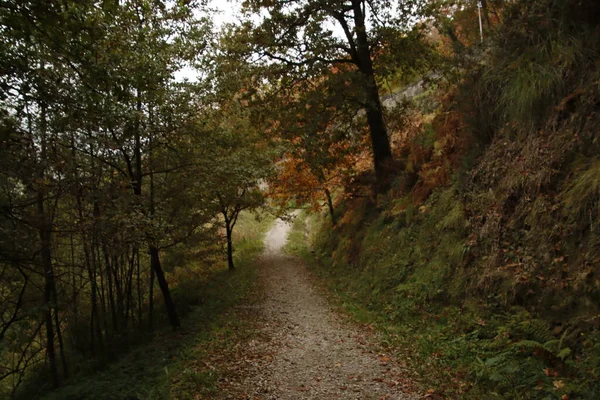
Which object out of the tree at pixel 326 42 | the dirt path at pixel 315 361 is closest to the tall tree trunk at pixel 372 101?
the tree at pixel 326 42

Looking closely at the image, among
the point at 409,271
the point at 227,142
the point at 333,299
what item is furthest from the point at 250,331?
the point at 227,142

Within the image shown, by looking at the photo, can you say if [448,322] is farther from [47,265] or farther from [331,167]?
[331,167]

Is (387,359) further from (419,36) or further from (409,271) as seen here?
(419,36)

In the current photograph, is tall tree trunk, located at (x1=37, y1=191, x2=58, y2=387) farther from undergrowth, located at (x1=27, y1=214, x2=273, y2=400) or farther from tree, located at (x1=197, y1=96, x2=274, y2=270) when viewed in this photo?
tree, located at (x1=197, y1=96, x2=274, y2=270)

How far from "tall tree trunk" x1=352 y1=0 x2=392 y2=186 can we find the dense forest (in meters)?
Result: 0.08

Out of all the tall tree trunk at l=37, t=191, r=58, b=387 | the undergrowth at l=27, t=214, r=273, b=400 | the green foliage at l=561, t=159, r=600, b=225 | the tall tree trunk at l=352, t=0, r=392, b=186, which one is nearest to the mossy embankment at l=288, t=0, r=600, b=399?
the green foliage at l=561, t=159, r=600, b=225

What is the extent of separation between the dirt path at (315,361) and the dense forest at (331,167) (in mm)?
559

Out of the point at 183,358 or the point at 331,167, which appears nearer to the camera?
the point at 183,358

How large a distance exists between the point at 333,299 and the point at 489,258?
5.80m

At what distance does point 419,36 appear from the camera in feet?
38.7

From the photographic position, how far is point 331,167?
41.1 ft

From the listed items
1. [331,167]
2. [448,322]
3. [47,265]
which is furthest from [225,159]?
[448,322]

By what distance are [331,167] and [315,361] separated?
6.91 m

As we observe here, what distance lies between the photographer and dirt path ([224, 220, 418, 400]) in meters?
5.66
